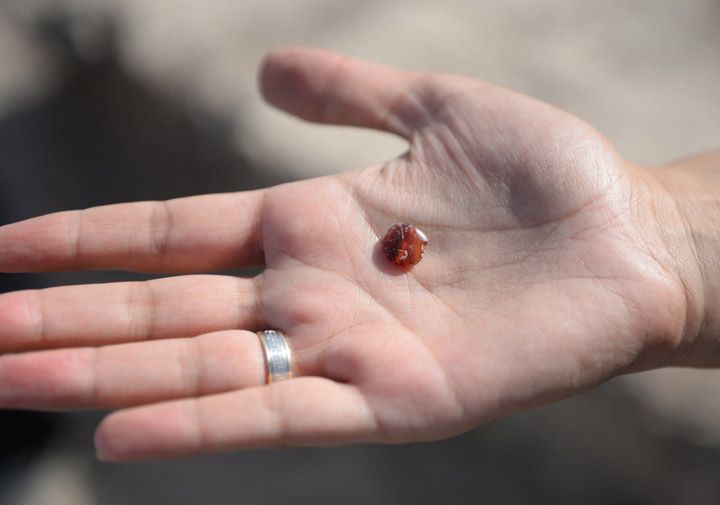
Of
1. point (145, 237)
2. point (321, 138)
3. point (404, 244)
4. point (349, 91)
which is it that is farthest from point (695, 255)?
point (321, 138)

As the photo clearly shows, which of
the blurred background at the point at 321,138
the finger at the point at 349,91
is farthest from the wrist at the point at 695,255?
the finger at the point at 349,91

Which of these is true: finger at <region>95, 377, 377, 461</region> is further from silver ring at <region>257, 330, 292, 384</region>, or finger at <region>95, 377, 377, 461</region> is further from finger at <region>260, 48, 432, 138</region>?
finger at <region>260, 48, 432, 138</region>

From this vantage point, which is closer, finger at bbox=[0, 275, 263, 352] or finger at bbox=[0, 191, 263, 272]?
finger at bbox=[0, 275, 263, 352]

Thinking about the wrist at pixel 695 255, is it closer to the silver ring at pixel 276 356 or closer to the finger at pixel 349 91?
the finger at pixel 349 91

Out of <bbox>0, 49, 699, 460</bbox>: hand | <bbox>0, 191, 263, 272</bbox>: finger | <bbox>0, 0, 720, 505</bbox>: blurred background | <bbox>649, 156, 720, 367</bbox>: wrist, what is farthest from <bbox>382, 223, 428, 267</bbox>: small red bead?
<bbox>0, 0, 720, 505</bbox>: blurred background

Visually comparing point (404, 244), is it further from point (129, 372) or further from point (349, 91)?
point (129, 372)
